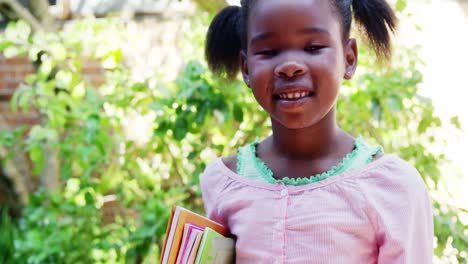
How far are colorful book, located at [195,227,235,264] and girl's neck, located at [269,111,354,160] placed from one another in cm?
22

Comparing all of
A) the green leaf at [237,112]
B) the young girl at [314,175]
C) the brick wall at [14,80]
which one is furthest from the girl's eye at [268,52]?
the brick wall at [14,80]

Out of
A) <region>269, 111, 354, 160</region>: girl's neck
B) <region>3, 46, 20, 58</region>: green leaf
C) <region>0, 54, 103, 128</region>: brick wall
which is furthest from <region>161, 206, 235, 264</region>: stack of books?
<region>0, 54, 103, 128</region>: brick wall

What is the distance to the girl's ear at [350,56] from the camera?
1.48 m

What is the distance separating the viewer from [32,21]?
10.1 feet

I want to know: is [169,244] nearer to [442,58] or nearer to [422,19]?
[422,19]

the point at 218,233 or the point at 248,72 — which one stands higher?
the point at 248,72

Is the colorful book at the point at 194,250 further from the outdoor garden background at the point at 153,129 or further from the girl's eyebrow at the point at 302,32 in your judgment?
the outdoor garden background at the point at 153,129

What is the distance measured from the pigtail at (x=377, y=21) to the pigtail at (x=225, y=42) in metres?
0.28

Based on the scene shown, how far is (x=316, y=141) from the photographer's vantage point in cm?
148

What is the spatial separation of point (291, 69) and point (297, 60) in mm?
23

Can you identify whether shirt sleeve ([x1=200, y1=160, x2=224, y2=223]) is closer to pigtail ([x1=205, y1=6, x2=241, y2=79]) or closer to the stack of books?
the stack of books

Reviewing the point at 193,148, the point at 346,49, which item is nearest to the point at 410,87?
the point at 193,148

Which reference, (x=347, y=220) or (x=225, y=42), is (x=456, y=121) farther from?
(x=347, y=220)

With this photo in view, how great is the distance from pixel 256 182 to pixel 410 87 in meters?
1.03
